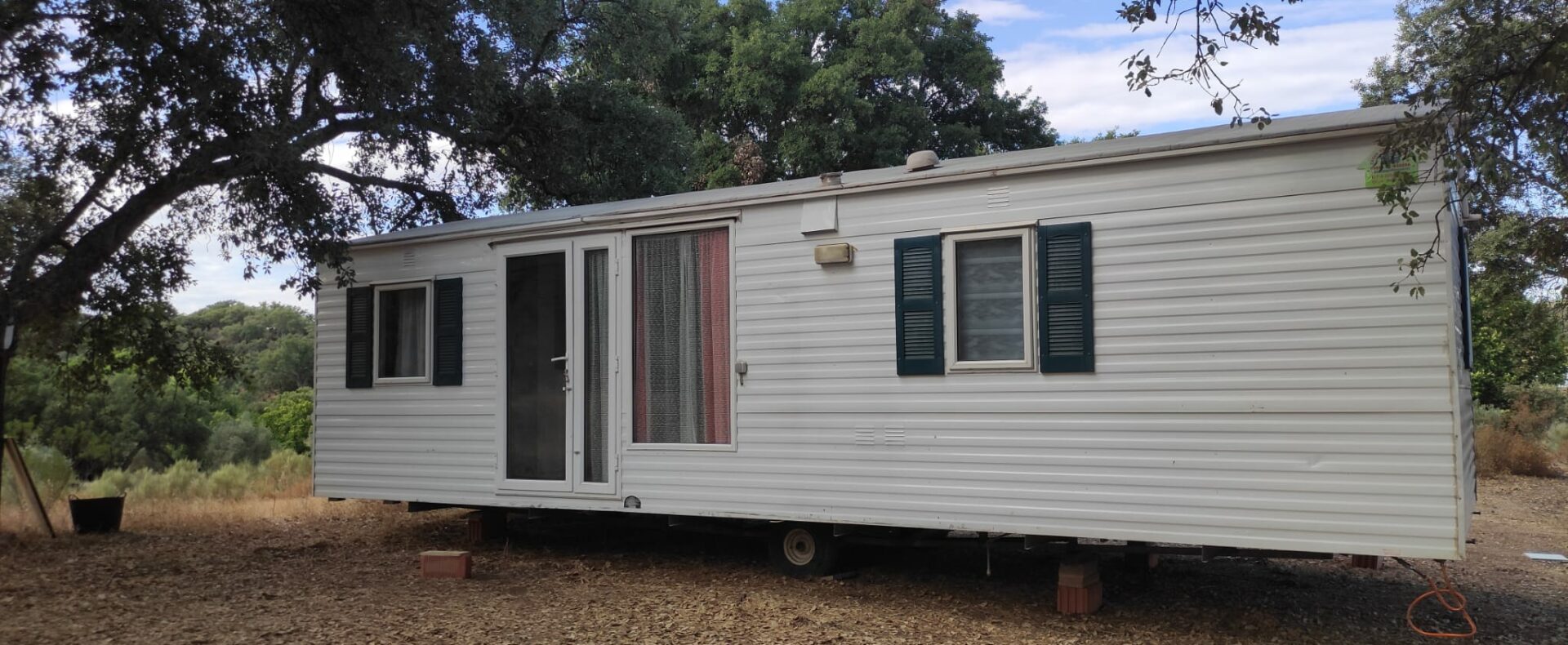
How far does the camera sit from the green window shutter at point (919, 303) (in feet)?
19.2

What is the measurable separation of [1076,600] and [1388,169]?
2.52m

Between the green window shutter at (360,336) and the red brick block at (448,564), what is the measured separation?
1885 millimetres

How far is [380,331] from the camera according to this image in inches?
317

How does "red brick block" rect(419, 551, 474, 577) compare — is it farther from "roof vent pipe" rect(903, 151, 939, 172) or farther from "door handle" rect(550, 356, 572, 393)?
"roof vent pipe" rect(903, 151, 939, 172)

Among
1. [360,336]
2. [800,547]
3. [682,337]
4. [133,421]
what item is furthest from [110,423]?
[800,547]

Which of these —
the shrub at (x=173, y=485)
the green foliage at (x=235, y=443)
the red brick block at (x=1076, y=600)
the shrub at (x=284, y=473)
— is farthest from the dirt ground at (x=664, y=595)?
the green foliage at (x=235, y=443)

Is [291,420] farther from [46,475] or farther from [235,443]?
[46,475]

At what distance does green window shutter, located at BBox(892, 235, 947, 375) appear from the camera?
19.2 feet

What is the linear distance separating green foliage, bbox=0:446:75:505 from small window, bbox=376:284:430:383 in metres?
4.61

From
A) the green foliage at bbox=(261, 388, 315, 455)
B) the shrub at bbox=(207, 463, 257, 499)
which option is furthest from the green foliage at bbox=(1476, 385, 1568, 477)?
the green foliage at bbox=(261, 388, 315, 455)

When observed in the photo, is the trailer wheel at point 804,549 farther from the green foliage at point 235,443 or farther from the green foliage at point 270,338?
the green foliage at point 270,338

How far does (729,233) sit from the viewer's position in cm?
665

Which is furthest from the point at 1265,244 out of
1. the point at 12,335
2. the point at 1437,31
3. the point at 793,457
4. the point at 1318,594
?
the point at 1437,31

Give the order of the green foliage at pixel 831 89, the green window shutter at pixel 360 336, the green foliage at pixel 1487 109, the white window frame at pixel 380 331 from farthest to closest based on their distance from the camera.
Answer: the green foliage at pixel 831 89 < the green window shutter at pixel 360 336 < the white window frame at pixel 380 331 < the green foliage at pixel 1487 109
